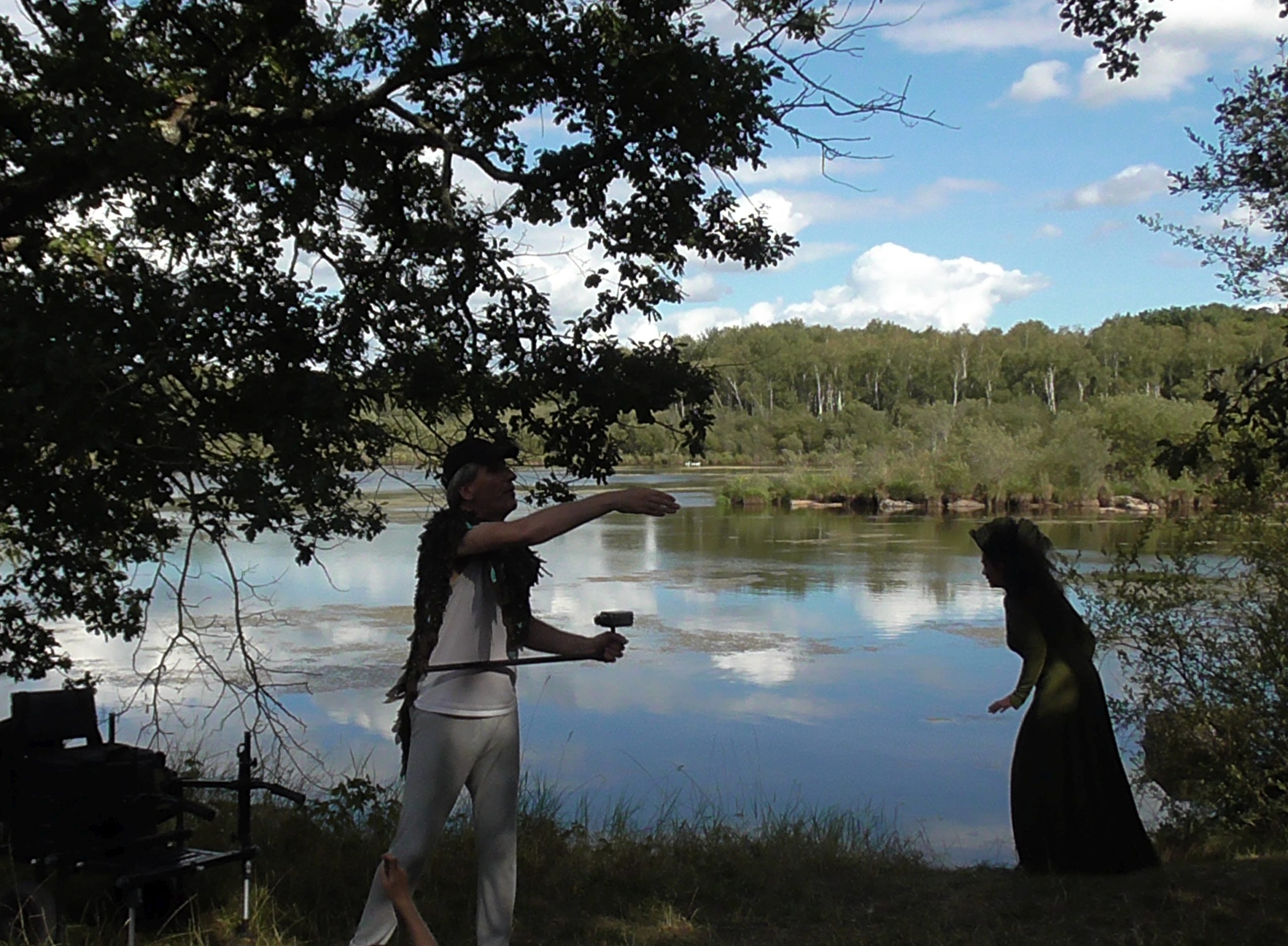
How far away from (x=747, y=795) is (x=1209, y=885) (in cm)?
558

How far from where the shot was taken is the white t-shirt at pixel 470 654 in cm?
335

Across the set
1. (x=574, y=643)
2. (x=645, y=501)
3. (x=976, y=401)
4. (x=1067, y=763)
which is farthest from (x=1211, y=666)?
(x=976, y=401)

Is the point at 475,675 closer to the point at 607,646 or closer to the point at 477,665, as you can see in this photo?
the point at 477,665

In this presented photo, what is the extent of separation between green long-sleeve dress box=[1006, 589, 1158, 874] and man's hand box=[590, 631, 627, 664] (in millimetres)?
2399

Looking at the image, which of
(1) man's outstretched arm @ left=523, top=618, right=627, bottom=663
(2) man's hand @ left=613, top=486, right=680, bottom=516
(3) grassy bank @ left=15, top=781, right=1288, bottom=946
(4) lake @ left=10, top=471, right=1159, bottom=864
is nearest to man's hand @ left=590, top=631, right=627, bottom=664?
(1) man's outstretched arm @ left=523, top=618, right=627, bottom=663

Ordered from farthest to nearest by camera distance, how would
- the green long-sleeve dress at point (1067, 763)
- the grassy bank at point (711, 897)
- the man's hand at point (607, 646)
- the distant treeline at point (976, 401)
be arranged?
1. the distant treeline at point (976, 401)
2. the green long-sleeve dress at point (1067, 763)
3. the grassy bank at point (711, 897)
4. the man's hand at point (607, 646)

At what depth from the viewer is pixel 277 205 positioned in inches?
235

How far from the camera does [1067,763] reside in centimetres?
530

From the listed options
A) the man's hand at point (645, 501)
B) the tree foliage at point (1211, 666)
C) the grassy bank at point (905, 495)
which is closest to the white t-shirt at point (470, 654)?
the man's hand at point (645, 501)

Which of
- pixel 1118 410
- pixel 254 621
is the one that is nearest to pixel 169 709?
pixel 254 621

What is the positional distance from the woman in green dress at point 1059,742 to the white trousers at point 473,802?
256 centimetres

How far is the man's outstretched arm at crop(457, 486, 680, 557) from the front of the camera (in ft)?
10.4

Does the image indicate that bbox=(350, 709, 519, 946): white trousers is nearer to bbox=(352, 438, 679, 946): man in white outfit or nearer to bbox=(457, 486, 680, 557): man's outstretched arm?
bbox=(352, 438, 679, 946): man in white outfit

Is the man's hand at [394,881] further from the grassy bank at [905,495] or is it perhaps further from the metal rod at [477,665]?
the grassy bank at [905,495]
